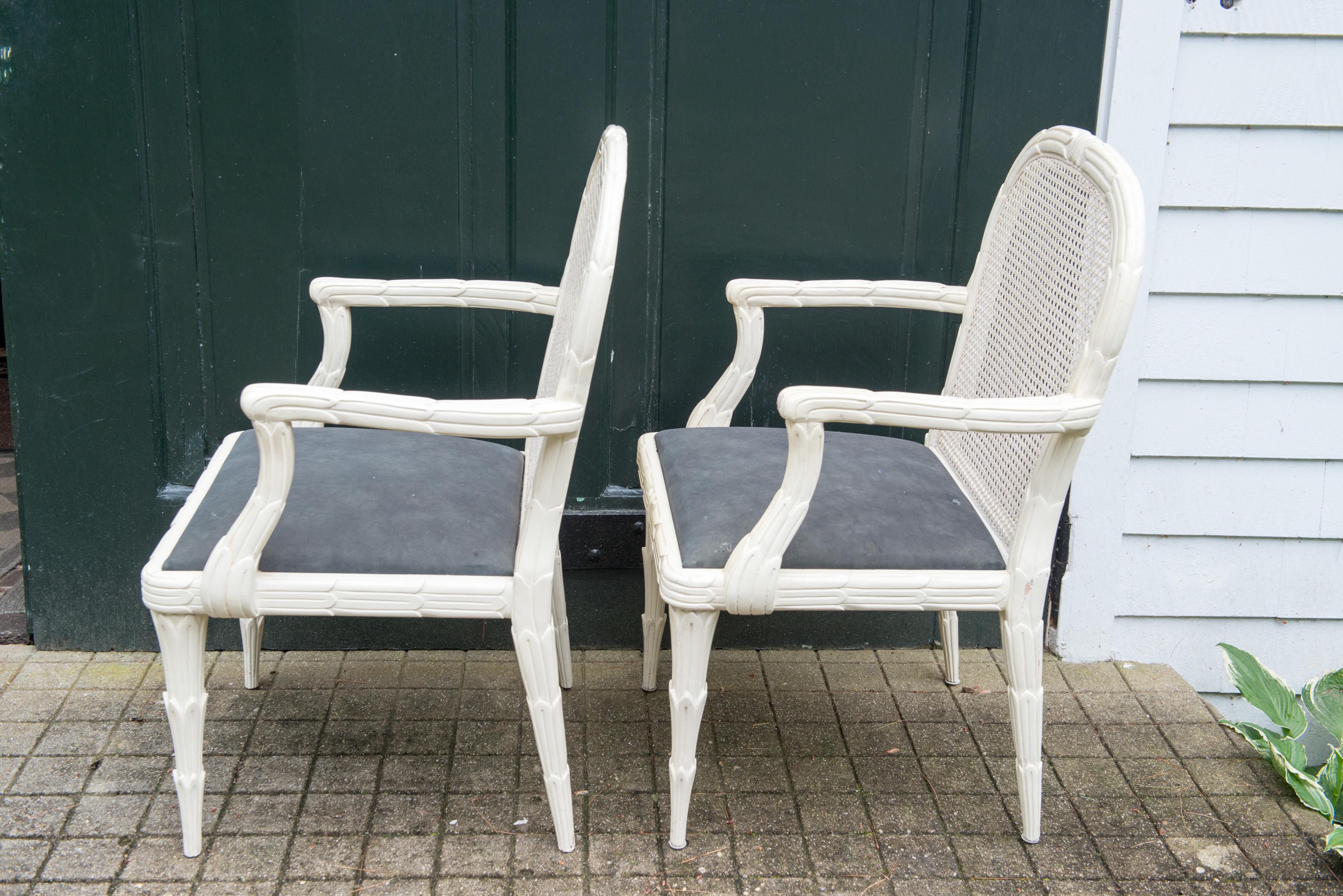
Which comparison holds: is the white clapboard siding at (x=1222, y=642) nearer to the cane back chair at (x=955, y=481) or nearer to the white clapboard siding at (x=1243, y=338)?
the white clapboard siding at (x=1243, y=338)

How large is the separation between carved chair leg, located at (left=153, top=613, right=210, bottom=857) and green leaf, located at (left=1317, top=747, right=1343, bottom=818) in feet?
6.70

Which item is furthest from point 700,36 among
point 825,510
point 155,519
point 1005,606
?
point 155,519

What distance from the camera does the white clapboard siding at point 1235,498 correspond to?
105 inches

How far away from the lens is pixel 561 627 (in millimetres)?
2463

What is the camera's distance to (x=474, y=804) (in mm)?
2150

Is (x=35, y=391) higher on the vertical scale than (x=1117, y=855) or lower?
higher

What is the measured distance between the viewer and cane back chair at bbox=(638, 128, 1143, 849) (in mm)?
1783

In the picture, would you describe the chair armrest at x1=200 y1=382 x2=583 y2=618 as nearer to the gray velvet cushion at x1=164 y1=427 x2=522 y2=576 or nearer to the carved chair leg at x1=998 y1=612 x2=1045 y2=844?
the gray velvet cushion at x1=164 y1=427 x2=522 y2=576

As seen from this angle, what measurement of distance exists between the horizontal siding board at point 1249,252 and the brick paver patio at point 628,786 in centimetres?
91

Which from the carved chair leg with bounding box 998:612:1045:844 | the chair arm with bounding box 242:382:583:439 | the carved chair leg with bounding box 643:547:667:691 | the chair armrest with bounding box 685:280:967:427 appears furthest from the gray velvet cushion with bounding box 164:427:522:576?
the carved chair leg with bounding box 998:612:1045:844

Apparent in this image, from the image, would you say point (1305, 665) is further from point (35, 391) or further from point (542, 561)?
point (35, 391)

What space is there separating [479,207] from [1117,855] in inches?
69.5

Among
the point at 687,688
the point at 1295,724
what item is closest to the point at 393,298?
the point at 687,688

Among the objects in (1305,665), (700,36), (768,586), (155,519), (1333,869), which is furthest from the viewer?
(1305,665)
